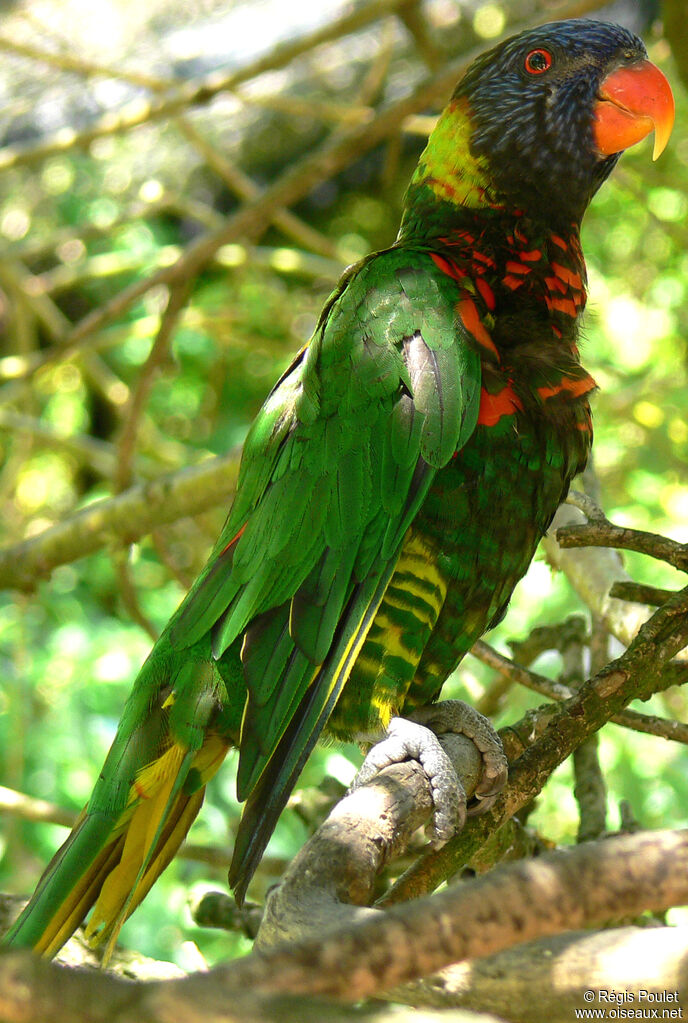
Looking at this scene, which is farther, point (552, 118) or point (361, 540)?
point (552, 118)

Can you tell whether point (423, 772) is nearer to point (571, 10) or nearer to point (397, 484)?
point (397, 484)

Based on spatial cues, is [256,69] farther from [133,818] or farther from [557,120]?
[133,818]

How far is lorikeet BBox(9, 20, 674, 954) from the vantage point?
159 centimetres

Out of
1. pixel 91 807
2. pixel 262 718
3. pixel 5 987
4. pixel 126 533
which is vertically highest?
pixel 126 533

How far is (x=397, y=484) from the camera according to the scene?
167cm

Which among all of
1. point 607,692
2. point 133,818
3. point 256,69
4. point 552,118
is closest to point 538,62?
point 552,118

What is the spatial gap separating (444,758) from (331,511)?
0.47 m

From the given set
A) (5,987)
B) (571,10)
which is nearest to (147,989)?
(5,987)

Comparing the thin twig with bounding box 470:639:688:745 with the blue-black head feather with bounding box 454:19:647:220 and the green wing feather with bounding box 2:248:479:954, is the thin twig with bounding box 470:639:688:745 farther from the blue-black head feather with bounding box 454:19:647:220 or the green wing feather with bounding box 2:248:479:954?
the blue-black head feather with bounding box 454:19:647:220

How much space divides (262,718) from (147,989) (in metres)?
0.98

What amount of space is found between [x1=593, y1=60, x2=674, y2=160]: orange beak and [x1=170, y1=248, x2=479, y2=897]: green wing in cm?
50

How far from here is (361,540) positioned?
1.67 metres

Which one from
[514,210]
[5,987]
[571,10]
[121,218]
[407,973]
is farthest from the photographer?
[121,218]

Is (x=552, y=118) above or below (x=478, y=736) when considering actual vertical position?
above
